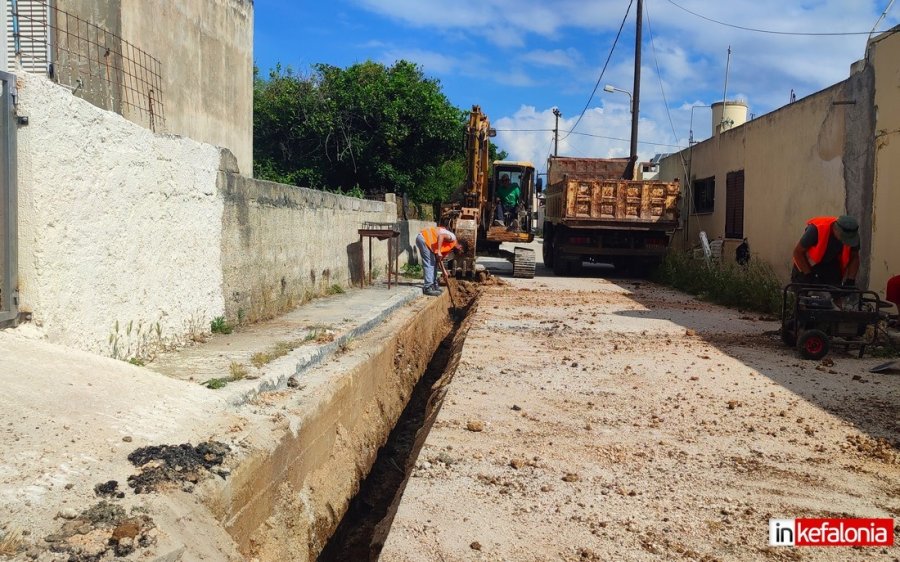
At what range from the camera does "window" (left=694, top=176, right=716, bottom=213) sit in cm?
1761

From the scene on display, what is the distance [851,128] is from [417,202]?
1844 centimetres

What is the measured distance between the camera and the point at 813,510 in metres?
3.62

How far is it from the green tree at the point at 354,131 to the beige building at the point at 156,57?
9740 mm

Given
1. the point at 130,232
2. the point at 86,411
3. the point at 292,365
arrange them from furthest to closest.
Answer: the point at 292,365 → the point at 130,232 → the point at 86,411

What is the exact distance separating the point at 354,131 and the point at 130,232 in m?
19.6

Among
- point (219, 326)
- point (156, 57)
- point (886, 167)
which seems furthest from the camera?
point (156, 57)

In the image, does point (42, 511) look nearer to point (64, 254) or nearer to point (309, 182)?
point (64, 254)

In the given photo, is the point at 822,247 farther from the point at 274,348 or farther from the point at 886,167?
the point at 274,348

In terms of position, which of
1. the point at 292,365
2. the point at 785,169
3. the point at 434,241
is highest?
the point at 785,169

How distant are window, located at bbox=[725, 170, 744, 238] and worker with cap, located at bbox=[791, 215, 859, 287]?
25.4 feet

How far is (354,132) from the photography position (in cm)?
2441

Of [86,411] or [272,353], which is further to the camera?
[272,353]

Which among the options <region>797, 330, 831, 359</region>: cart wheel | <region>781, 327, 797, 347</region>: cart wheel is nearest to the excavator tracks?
<region>781, 327, 797, 347</region>: cart wheel

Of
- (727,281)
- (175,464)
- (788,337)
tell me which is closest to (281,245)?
(175,464)
